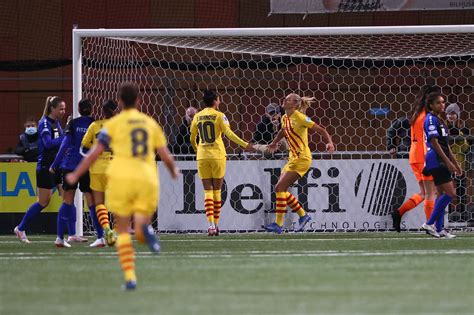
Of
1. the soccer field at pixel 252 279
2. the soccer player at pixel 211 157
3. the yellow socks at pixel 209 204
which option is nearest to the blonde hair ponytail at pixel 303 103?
the soccer player at pixel 211 157

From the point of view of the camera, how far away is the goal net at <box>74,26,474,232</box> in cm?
1841

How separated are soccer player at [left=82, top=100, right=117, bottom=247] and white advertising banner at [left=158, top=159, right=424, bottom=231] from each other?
321 cm

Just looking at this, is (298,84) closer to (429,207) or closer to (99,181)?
(429,207)

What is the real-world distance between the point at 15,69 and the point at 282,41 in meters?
5.81

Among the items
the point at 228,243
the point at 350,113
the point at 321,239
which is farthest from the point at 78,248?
the point at 350,113

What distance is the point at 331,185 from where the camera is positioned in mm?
18453

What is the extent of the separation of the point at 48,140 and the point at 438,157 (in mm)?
5067

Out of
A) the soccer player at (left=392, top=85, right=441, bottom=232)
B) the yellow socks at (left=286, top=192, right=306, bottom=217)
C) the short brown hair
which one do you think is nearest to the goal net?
the yellow socks at (left=286, top=192, right=306, bottom=217)

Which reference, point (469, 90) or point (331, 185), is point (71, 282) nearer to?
point (331, 185)

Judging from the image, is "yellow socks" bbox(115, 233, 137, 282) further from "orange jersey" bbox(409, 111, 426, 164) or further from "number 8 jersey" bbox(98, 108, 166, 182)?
"orange jersey" bbox(409, 111, 426, 164)

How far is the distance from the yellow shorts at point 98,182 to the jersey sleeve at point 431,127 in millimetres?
4181

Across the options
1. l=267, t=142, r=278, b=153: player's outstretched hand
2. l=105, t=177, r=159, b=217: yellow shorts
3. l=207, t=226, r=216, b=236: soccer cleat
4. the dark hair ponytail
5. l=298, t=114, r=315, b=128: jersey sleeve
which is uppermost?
the dark hair ponytail

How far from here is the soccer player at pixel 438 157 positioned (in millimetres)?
15594

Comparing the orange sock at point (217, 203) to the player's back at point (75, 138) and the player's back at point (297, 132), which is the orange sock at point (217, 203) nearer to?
the player's back at point (297, 132)
